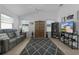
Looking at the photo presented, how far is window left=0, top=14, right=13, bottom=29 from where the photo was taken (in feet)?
18.8

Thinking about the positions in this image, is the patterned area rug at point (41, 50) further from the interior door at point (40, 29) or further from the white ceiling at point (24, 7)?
the interior door at point (40, 29)

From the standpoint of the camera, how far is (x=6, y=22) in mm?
5965

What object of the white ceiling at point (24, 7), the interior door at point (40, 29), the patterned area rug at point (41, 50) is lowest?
the patterned area rug at point (41, 50)

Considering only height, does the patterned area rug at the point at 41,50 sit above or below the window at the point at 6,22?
below

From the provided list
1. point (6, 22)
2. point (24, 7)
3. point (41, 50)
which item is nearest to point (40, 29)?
point (24, 7)

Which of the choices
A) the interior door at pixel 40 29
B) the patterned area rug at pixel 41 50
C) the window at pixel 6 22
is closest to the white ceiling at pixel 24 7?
the window at pixel 6 22

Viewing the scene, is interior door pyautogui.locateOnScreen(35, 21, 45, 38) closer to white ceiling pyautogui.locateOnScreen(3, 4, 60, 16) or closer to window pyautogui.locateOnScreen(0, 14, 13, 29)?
white ceiling pyautogui.locateOnScreen(3, 4, 60, 16)

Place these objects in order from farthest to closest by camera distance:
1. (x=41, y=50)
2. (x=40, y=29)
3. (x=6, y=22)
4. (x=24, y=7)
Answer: (x=40, y=29) → (x=24, y=7) → (x=6, y=22) → (x=41, y=50)

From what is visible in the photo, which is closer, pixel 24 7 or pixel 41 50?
pixel 41 50

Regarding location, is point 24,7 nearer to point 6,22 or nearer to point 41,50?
point 6,22

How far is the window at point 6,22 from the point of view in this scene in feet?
18.8

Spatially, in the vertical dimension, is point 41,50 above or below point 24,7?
below

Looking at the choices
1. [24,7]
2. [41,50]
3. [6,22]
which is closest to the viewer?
[41,50]
